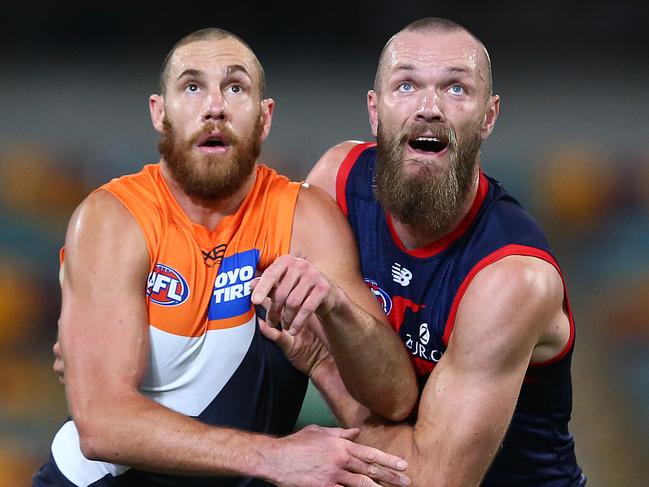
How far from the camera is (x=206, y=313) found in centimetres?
247

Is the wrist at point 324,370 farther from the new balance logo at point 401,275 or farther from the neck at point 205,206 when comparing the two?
the neck at point 205,206

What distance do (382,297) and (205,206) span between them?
21.2 inches

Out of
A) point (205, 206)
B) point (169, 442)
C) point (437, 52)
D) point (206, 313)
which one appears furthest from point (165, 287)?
point (437, 52)

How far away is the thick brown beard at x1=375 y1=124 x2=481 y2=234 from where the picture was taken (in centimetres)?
255

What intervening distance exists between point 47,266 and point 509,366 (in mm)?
3445

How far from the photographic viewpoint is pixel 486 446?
2.38 metres

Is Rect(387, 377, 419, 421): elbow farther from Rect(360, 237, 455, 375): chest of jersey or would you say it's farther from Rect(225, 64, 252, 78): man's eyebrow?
Rect(225, 64, 252, 78): man's eyebrow

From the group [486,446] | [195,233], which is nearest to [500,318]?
[486,446]

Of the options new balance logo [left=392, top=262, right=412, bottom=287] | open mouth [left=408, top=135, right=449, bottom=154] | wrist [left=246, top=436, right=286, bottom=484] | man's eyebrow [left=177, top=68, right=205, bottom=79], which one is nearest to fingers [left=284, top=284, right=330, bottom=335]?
wrist [left=246, top=436, right=286, bottom=484]

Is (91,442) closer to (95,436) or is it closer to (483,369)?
(95,436)

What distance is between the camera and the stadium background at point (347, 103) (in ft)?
18.2

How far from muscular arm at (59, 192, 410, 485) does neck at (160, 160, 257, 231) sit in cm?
17

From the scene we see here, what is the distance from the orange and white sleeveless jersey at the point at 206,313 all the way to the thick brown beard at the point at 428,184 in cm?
28

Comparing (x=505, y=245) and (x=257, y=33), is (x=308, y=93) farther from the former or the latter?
(x=505, y=245)
